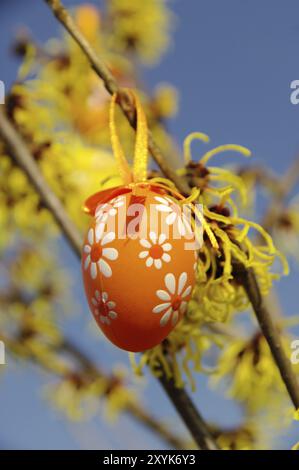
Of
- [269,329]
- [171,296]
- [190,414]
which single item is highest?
[171,296]

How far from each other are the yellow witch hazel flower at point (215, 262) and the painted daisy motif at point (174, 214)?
0.03m

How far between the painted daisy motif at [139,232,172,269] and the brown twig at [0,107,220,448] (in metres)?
0.31

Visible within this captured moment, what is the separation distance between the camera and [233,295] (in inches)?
33.6

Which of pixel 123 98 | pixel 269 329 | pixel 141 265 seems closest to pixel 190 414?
pixel 269 329

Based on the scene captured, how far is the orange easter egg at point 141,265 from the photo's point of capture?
0.74 metres

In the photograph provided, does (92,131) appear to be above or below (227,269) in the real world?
below

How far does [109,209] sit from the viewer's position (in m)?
0.76

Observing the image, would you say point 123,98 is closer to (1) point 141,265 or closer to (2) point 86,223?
(1) point 141,265

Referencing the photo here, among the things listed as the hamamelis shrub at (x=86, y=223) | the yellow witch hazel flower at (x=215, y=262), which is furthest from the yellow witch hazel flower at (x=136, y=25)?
the yellow witch hazel flower at (x=215, y=262)

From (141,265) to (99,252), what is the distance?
5 centimetres
